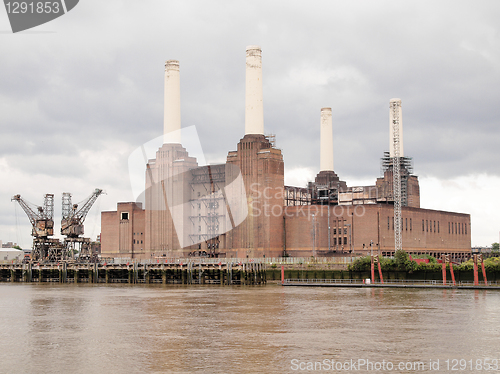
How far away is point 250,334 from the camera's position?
39125 millimetres

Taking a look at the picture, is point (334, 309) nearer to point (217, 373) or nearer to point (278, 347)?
point (278, 347)

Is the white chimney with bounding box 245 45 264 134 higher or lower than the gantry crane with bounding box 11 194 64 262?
higher

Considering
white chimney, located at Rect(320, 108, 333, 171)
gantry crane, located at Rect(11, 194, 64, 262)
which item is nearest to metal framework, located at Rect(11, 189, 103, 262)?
gantry crane, located at Rect(11, 194, 64, 262)

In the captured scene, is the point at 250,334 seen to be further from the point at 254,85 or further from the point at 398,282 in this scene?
the point at 254,85

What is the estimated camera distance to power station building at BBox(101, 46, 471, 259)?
11138cm

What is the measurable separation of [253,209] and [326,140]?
87.0ft

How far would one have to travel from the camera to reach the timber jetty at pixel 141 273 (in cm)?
9125

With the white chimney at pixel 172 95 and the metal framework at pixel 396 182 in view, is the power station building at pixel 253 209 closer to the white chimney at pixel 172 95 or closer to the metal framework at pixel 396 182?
the white chimney at pixel 172 95

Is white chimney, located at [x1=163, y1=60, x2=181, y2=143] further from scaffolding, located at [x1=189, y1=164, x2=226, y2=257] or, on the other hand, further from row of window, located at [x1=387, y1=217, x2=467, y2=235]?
row of window, located at [x1=387, y1=217, x2=467, y2=235]

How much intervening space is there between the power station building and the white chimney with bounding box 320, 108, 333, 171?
0.64 feet

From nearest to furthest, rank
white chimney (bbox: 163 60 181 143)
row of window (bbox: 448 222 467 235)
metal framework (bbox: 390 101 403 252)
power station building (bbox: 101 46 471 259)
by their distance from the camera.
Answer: metal framework (bbox: 390 101 403 252) → power station building (bbox: 101 46 471 259) → white chimney (bbox: 163 60 181 143) → row of window (bbox: 448 222 467 235)

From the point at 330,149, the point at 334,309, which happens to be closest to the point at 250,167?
the point at 330,149

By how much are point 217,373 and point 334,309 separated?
83.4 feet

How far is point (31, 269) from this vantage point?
111m
